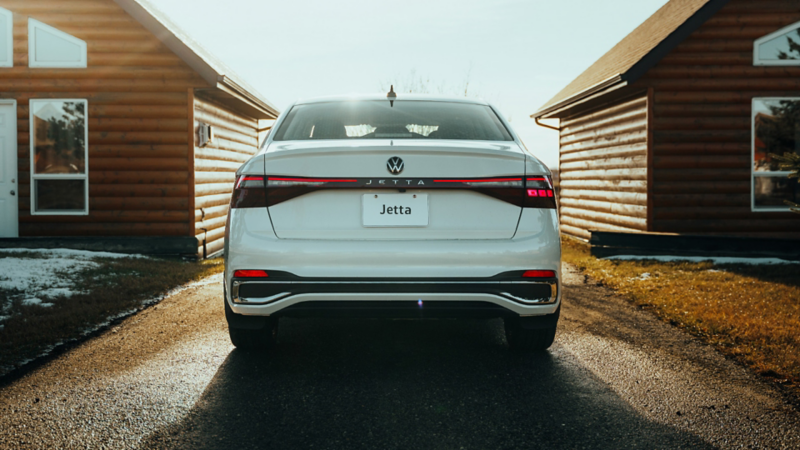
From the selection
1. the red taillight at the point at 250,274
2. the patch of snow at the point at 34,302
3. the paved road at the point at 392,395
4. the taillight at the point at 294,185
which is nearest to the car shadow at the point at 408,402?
the paved road at the point at 392,395

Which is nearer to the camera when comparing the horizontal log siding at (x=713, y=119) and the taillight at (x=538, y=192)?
the taillight at (x=538, y=192)

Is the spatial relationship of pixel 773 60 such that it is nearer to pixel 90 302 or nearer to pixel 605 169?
pixel 605 169

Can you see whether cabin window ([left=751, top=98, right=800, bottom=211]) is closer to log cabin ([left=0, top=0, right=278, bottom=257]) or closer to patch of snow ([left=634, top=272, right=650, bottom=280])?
patch of snow ([left=634, top=272, right=650, bottom=280])

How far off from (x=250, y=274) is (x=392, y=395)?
96 cm

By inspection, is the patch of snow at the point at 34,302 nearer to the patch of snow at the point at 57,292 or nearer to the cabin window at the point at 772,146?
the patch of snow at the point at 57,292

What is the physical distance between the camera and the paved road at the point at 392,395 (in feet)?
9.24

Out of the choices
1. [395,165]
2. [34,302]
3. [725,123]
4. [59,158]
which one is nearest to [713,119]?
[725,123]

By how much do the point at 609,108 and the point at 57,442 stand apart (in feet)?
37.3

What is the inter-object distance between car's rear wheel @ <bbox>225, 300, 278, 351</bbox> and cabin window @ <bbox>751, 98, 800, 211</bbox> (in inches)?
363

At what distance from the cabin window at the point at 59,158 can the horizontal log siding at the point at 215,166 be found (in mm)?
1695

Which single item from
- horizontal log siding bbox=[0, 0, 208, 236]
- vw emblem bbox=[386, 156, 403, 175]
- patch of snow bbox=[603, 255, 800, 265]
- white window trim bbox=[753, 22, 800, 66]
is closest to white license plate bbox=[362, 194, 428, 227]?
vw emblem bbox=[386, 156, 403, 175]

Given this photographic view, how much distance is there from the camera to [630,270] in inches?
319

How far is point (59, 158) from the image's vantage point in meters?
10.4

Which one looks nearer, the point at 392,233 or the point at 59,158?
the point at 392,233
